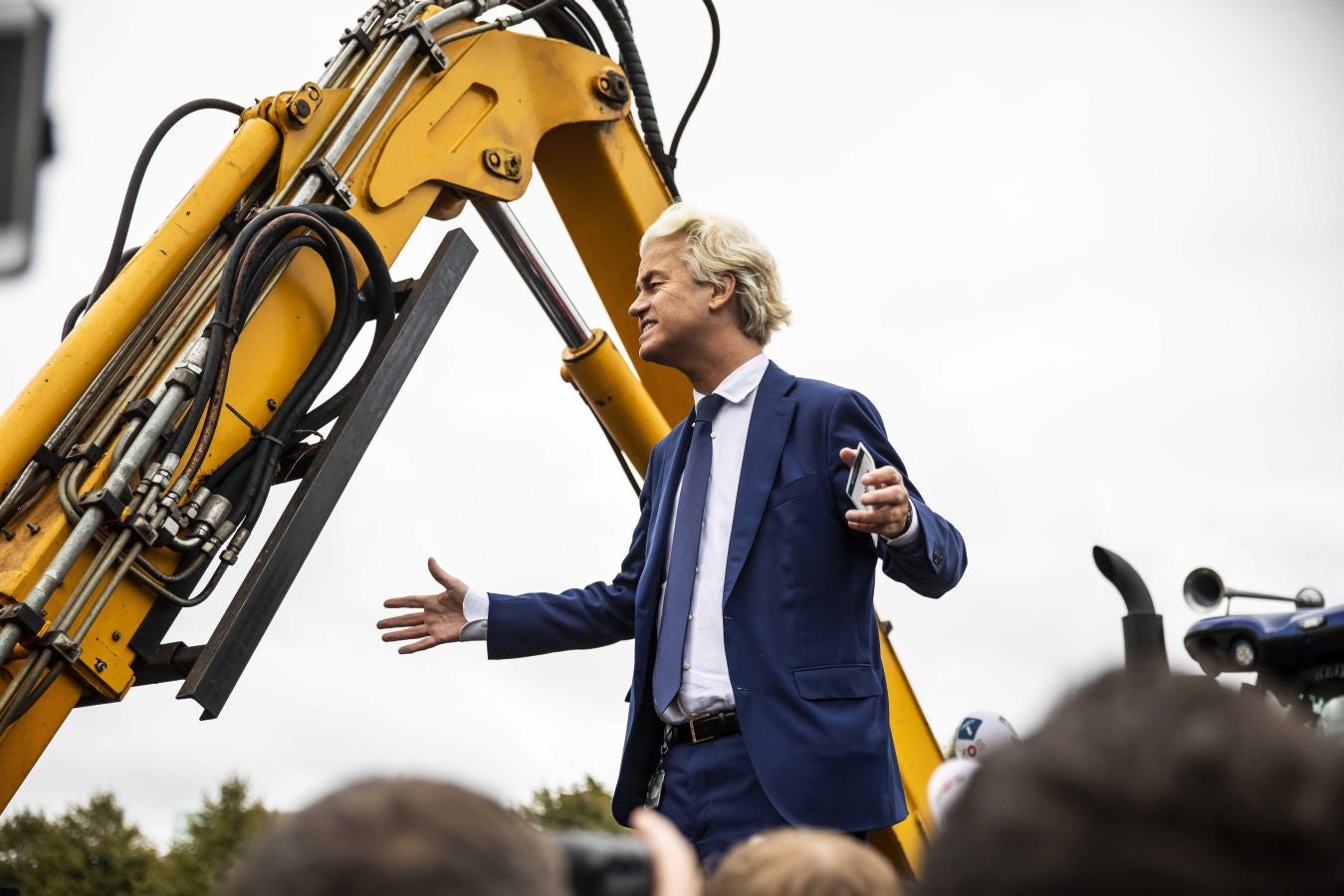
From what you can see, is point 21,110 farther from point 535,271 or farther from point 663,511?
point 535,271

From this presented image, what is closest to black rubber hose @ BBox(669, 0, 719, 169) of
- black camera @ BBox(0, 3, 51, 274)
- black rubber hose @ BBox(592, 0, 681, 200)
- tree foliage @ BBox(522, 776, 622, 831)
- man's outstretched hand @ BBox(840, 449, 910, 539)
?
black rubber hose @ BBox(592, 0, 681, 200)

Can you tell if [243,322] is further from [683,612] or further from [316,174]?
A: [683,612]

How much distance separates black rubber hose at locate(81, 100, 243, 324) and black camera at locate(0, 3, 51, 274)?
2114 millimetres

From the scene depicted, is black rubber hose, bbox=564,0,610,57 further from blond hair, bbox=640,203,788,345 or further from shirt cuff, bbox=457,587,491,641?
shirt cuff, bbox=457,587,491,641

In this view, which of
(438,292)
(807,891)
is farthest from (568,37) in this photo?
(807,891)

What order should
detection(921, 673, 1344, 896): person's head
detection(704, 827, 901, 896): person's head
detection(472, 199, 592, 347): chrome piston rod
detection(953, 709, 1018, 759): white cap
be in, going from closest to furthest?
detection(921, 673, 1344, 896): person's head, detection(704, 827, 901, 896): person's head, detection(953, 709, 1018, 759): white cap, detection(472, 199, 592, 347): chrome piston rod

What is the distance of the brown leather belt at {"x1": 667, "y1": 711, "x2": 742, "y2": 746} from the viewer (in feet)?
9.27

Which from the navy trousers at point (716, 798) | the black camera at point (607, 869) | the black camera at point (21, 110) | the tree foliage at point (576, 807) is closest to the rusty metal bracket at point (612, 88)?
the navy trousers at point (716, 798)

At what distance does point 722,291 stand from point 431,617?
3.31ft

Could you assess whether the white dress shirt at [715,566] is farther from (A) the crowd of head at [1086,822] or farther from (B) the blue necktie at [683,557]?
(A) the crowd of head at [1086,822]

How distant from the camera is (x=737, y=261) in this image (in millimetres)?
3412

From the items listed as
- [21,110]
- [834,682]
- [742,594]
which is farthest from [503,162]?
[21,110]

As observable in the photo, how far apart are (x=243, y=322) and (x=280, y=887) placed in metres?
2.65

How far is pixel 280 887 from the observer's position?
74 centimetres
